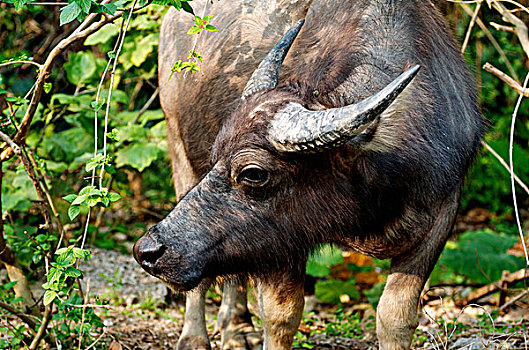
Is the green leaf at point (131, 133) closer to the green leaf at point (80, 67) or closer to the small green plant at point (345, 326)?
the green leaf at point (80, 67)

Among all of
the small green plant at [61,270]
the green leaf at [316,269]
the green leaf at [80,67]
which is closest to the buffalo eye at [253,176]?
the small green plant at [61,270]

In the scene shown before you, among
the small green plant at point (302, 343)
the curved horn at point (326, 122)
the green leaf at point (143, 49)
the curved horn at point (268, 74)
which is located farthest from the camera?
the green leaf at point (143, 49)

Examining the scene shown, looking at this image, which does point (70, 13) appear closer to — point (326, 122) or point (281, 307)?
point (326, 122)

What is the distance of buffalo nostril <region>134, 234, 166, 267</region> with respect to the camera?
3.41 m

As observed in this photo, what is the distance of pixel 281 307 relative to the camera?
418 centimetres

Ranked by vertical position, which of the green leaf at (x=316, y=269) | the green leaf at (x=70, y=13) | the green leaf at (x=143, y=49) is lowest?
the green leaf at (x=316, y=269)

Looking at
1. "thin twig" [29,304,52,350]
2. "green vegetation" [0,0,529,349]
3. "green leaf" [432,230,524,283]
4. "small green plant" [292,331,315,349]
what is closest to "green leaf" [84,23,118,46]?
"green vegetation" [0,0,529,349]

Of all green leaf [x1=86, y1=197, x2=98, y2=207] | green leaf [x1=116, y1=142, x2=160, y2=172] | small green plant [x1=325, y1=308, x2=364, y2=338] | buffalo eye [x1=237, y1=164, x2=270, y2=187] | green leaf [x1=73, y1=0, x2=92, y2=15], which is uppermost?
green leaf [x1=73, y1=0, x2=92, y2=15]

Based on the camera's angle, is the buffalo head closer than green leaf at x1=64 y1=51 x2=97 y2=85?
Yes

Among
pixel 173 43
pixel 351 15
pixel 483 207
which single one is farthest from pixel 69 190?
pixel 483 207

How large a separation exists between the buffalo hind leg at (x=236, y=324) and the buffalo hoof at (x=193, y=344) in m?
0.26

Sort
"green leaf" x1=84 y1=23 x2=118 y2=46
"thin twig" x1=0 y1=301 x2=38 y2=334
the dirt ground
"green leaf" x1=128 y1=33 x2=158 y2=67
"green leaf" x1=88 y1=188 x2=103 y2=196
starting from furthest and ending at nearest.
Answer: "green leaf" x1=128 y1=33 x2=158 y2=67, "green leaf" x1=84 y1=23 x2=118 y2=46, the dirt ground, "thin twig" x1=0 y1=301 x2=38 y2=334, "green leaf" x1=88 y1=188 x2=103 y2=196

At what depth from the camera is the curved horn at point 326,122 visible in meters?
3.10

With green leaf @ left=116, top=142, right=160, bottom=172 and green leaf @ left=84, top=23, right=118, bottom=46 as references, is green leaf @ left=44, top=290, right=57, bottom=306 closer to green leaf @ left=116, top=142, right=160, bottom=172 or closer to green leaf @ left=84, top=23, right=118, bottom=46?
green leaf @ left=116, top=142, right=160, bottom=172
